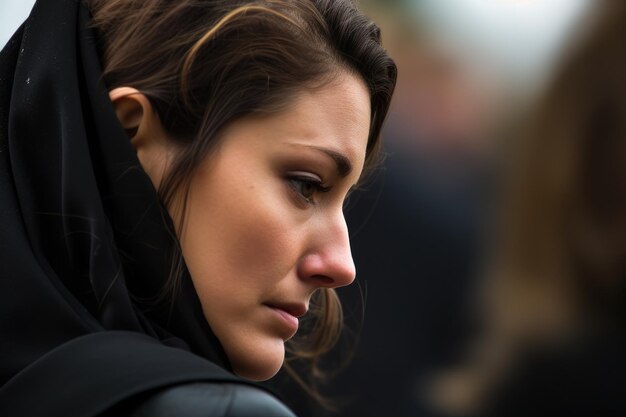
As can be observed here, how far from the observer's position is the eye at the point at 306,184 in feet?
5.79

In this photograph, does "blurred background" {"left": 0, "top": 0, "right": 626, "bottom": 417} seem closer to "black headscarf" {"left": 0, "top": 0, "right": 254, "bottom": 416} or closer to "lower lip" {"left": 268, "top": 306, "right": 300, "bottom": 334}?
"lower lip" {"left": 268, "top": 306, "right": 300, "bottom": 334}

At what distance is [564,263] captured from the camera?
406 cm

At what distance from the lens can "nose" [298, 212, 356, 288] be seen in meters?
1.81

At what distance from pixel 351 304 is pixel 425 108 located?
816 mm

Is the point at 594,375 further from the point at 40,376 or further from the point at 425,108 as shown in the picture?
the point at 40,376

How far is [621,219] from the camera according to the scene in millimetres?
4105

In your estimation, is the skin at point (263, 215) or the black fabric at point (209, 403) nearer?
the black fabric at point (209, 403)

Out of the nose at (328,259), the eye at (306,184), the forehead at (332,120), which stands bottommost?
the nose at (328,259)

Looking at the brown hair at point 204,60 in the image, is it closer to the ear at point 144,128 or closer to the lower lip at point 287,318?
the ear at point 144,128

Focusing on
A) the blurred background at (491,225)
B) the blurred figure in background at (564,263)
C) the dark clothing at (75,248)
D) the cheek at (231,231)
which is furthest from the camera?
the blurred figure in background at (564,263)

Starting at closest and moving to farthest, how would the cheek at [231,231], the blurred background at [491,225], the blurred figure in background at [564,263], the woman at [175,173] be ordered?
the woman at [175,173] < the cheek at [231,231] < the blurred background at [491,225] < the blurred figure in background at [564,263]

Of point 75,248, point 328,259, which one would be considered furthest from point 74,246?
point 328,259

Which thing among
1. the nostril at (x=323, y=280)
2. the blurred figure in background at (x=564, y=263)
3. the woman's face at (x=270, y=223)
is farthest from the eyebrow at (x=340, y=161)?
the blurred figure in background at (x=564, y=263)

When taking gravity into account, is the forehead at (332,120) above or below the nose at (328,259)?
above
